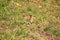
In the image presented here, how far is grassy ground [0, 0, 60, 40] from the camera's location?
20.6 feet

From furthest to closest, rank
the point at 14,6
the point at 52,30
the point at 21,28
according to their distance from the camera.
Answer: the point at 14,6
the point at 52,30
the point at 21,28

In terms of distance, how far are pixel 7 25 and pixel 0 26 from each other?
0.66ft

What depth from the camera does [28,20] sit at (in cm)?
703

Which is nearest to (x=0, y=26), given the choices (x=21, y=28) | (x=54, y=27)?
(x=21, y=28)

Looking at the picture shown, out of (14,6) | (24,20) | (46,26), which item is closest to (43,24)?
(46,26)

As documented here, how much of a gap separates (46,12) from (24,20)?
1.20 metres

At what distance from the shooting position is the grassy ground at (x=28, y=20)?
6.27m

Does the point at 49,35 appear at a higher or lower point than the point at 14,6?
lower

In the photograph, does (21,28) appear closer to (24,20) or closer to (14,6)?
(24,20)

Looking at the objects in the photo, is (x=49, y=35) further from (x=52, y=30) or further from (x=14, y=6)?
(x=14, y=6)

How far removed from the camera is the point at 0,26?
645cm

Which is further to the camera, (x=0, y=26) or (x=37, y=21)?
(x=37, y=21)

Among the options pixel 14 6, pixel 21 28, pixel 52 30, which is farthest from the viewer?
pixel 14 6

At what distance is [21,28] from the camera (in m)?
6.45
